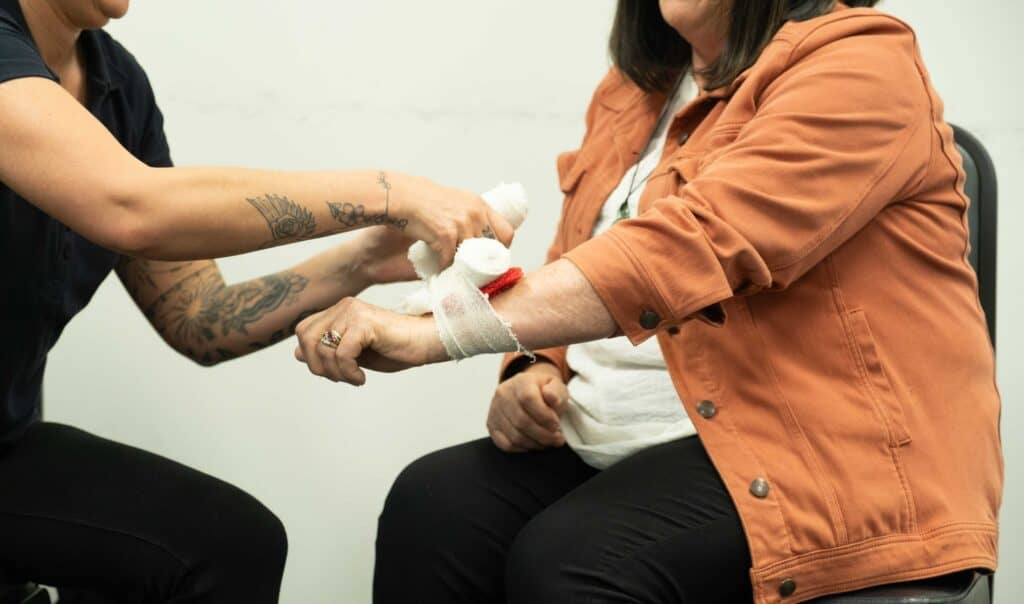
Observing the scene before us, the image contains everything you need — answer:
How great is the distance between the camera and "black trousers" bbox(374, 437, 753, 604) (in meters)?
1.06

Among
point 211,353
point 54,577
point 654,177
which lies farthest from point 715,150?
point 54,577

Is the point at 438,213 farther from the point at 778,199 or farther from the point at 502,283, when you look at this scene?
the point at 778,199

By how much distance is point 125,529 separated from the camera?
1254 mm

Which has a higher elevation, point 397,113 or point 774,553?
point 397,113

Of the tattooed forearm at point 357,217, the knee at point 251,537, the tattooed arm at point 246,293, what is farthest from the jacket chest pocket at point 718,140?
the knee at point 251,537

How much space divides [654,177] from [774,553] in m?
0.45

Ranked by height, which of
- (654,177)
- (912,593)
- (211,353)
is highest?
(654,177)

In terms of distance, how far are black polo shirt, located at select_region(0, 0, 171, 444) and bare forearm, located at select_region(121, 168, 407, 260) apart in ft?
0.89

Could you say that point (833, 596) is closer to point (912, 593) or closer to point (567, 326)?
point (912, 593)

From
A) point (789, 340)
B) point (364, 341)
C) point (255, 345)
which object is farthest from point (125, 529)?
point (789, 340)

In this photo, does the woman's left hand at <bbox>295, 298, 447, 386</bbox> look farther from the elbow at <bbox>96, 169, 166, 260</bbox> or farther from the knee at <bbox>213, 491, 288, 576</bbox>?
the knee at <bbox>213, 491, 288, 576</bbox>

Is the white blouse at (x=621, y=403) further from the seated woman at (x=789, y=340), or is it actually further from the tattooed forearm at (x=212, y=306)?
the tattooed forearm at (x=212, y=306)

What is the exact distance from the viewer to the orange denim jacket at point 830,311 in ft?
3.36

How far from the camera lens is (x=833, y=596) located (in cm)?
106
